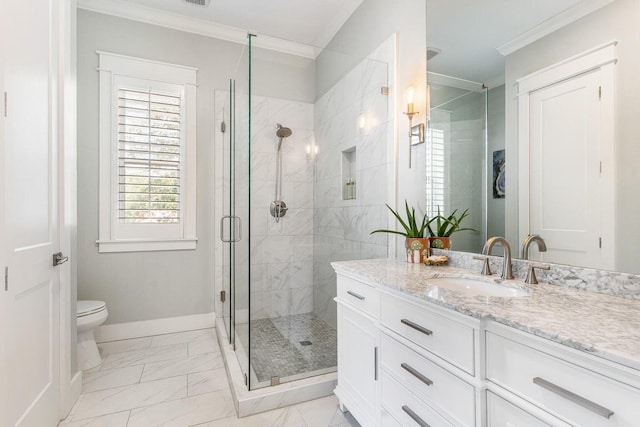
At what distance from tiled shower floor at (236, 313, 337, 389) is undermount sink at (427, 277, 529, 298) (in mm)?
1030

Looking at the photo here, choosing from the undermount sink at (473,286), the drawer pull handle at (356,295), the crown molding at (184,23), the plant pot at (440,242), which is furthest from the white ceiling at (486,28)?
the drawer pull handle at (356,295)

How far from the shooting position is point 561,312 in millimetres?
879

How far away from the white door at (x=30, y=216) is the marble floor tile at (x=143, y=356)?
2.35ft

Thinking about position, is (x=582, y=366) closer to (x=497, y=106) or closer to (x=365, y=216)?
(x=497, y=106)

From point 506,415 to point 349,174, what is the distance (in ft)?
6.06

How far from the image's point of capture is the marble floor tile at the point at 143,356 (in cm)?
236

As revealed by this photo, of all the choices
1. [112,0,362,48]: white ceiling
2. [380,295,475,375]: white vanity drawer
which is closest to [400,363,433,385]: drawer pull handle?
[380,295,475,375]: white vanity drawer

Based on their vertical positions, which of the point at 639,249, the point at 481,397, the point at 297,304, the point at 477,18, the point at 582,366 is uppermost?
the point at 477,18

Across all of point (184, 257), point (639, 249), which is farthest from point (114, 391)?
point (639, 249)

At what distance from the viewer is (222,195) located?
10.3 feet

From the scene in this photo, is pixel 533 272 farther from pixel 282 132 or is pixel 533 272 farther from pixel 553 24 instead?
pixel 282 132

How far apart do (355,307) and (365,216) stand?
35.3 inches

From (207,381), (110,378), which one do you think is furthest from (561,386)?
(110,378)

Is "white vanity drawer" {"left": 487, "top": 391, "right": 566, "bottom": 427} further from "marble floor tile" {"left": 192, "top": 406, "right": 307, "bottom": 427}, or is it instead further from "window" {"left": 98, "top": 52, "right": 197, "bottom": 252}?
"window" {"left": 98, "top": 52, "right": 197, "bottom": 252}
